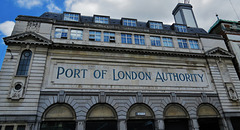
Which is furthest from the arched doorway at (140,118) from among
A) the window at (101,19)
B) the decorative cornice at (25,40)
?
the window at (101,19)

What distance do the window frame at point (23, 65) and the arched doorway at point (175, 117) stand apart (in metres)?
16.4

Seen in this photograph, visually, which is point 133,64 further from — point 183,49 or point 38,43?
point 38,43

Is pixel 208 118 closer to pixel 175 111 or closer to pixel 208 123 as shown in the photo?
pixel 208 123

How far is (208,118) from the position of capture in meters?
19.2

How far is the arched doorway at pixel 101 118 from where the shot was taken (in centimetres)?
1583

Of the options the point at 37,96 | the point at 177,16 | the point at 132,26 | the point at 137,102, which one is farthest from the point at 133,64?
the point at 177,16

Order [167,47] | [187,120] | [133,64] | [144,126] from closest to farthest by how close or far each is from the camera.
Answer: [144,126] → [187,120] → [133,64] → [167,47]

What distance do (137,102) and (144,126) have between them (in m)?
2.73

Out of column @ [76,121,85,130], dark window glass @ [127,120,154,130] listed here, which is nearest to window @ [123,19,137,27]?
dark window glass @ [127,120,154,130]

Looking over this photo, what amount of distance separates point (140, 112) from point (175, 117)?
14.2 feet

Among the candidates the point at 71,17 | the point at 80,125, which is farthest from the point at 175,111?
the point at 71,17

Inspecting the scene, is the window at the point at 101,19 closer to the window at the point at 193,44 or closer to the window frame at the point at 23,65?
the window frame at the point at 23,65

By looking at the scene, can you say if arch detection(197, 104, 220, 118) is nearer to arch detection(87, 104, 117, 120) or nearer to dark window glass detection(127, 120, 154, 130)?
dark window glass detection(127, 120, 154, 130)

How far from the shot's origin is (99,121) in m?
16.1
